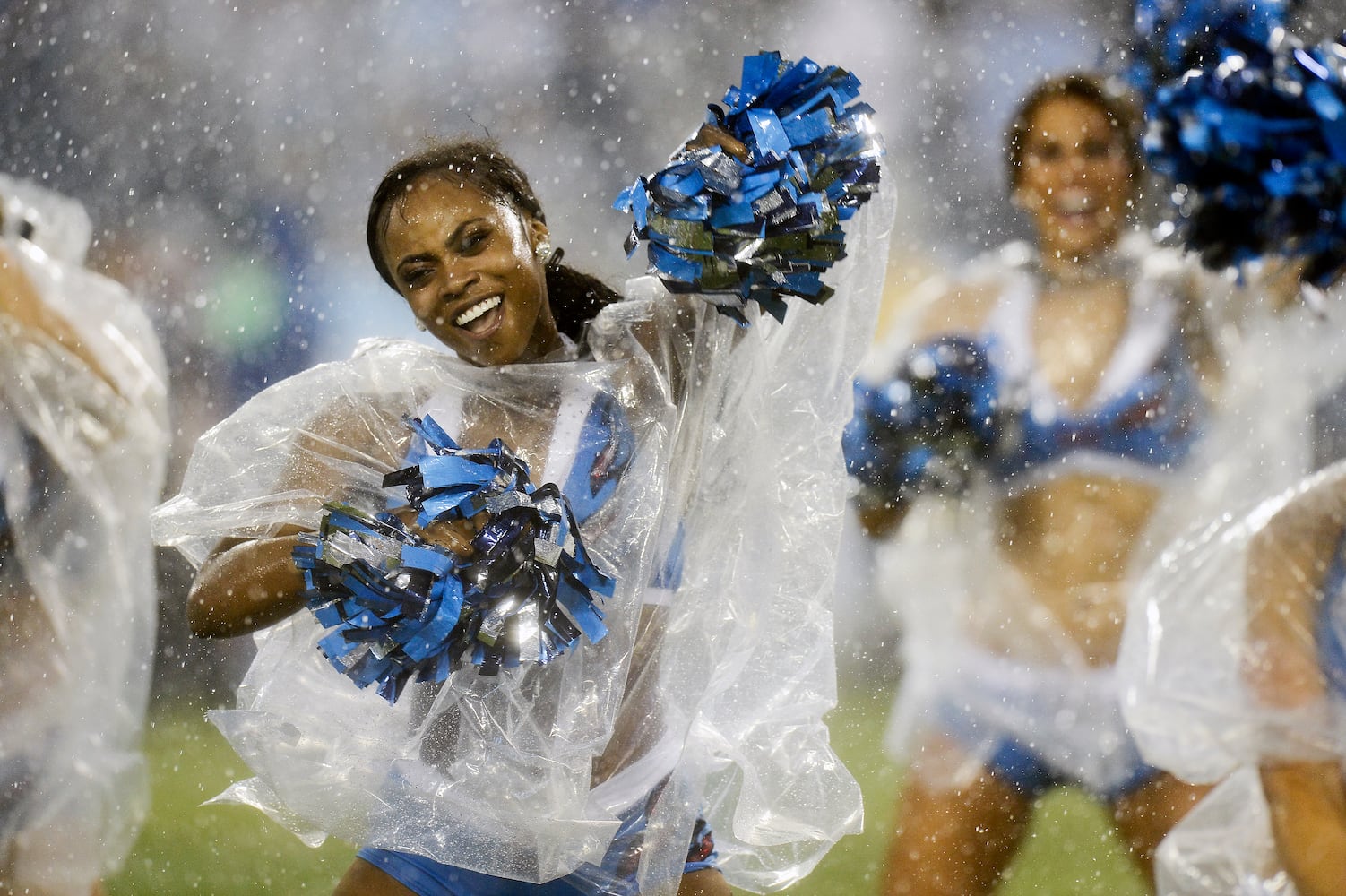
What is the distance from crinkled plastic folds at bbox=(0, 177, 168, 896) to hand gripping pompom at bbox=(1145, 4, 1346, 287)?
2041mm

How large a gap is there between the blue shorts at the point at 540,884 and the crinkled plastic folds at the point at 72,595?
4.21ft

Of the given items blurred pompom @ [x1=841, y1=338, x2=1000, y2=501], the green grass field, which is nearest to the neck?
blurred pompom @ [x1=841, y1=338, x2=1000, y2=501]

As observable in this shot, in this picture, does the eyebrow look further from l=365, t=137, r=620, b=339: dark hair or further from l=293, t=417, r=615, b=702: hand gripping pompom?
l=293, t=417, r=615, b=702: hand gripping pompom

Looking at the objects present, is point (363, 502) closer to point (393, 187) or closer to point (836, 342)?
point (393, 187)

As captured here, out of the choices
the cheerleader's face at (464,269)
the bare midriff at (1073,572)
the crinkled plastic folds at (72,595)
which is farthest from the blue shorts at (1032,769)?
the crinkled plastic folds at (72,595)

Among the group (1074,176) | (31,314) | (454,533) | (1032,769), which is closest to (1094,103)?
(1074,176)

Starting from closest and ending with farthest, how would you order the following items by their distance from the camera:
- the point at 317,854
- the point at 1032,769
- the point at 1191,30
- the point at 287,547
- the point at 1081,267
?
the point at 1191,30
the point at 287,547
the point at 1032,769
the point at 1081,267
the point at 317,854

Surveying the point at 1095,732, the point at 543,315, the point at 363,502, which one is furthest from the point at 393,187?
the point at 1095,732

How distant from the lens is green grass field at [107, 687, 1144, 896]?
329 centimetres

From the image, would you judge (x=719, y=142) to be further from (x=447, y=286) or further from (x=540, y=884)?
(x=540, y=884)

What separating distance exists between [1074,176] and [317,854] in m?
2.58

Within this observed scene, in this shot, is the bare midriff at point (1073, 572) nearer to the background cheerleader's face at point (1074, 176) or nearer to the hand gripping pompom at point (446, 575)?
the background cheerleader's face at point (1074, 176)

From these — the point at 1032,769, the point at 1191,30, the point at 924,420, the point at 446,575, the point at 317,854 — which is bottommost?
the point at 317,854

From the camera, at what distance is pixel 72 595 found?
2.70 m
